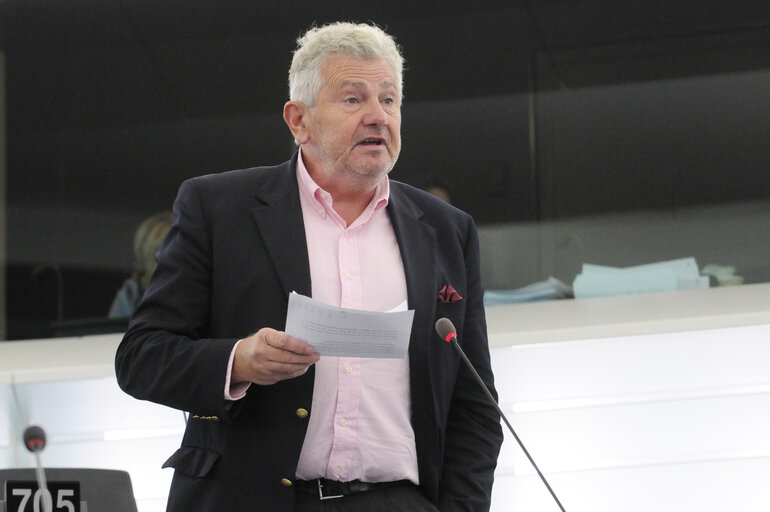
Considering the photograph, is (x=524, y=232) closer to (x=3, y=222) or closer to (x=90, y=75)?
(x=90, y=75)

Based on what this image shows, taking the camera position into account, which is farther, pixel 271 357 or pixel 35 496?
pixel 35 496

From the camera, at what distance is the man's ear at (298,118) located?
169cm

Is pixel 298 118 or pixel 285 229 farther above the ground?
pixel 298 118

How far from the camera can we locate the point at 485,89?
4.17 m

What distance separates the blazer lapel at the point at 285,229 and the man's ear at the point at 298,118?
0.22 feet

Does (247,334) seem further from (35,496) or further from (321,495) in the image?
(35,496)

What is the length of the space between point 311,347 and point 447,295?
1.25ft

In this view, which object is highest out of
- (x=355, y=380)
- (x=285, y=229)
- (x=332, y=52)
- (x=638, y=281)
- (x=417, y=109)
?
(x=417, y=109)

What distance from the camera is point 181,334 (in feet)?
4.97

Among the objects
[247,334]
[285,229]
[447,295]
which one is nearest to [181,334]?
[247,334]

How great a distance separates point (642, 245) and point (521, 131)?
71 cm

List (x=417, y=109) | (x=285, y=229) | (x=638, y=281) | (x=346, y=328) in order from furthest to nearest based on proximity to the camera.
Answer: (x=417, y=109) < (x=638, y=281) < (x=285, y=229) < (x=346, y=328)

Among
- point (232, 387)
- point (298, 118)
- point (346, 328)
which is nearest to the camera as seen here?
point (346, 328)

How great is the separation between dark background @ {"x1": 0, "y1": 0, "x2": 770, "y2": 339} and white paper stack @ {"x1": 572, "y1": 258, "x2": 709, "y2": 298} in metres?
1.08
